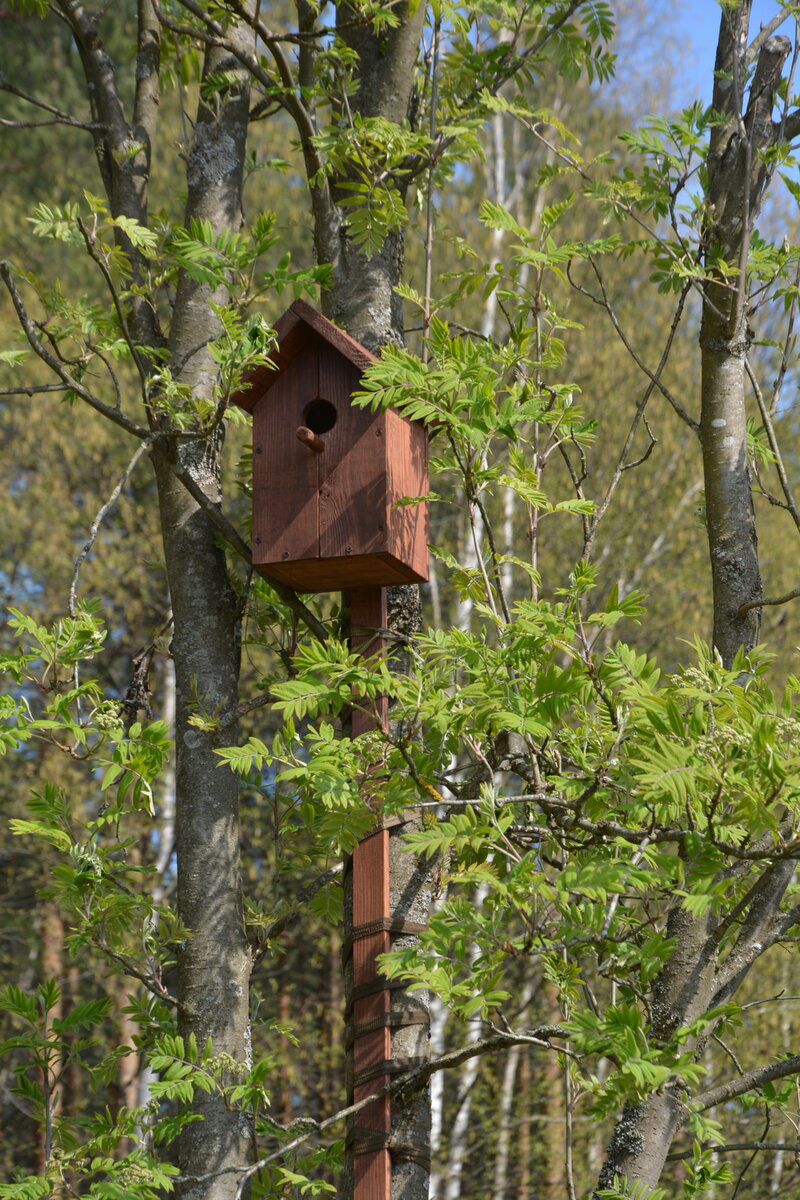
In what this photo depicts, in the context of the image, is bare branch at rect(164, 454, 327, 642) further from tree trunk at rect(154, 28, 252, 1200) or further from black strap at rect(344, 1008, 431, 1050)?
black strap at rect(344, 1008, 431, 1050)

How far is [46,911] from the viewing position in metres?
9.16

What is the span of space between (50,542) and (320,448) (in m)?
7.41

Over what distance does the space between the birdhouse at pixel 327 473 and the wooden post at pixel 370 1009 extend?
7.9 inches

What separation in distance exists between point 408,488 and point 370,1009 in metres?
1.11

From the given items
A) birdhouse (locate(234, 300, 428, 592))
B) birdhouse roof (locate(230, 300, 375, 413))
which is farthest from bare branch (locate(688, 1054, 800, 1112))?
birdhouse roof (locate(230, 300, 375, 413))

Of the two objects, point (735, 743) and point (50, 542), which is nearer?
point (735, 743)

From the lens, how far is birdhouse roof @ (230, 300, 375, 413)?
2516 millimetres

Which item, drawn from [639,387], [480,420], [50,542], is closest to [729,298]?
[480,420]

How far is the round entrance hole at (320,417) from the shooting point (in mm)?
2670

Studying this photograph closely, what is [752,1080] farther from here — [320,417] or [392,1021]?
[320,417]

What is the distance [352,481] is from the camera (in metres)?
2.52

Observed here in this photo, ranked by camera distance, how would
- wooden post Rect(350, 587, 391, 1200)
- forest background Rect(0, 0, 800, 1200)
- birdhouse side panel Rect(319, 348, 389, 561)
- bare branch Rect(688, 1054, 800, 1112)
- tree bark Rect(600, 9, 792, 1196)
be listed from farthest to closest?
tree bark Rect(600, 9, 792, 1196) < birdhouse side panel Rect(319, 348, 389, 561) < wooden post Rect(350, 587, 391, 1200) < bare branch Rect(688, 1054, 800, 1112) < forest background Rect(0, 0, 800, 1200)

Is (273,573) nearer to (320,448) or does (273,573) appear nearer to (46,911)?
(320,448)

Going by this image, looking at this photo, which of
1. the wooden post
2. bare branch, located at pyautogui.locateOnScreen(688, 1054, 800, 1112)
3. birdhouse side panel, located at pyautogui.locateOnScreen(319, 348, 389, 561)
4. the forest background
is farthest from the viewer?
birdhouse side panel, located at pyautogui.locateOnScreen(319, 348, 389, 561)
